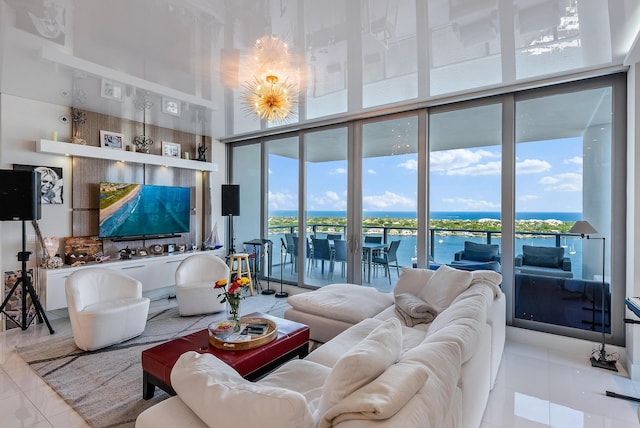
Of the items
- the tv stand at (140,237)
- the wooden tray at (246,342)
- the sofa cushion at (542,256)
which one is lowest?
the wooden tray at (246,342)

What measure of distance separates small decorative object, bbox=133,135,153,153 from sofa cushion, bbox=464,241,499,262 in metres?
4.98

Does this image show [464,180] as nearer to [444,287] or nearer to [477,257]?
[477,257]

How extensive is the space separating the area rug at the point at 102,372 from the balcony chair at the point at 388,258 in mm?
2541

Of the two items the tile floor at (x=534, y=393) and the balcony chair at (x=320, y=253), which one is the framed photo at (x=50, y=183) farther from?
the balcony chair at (x=320, y=253)

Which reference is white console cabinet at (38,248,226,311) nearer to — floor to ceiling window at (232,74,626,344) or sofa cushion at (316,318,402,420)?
floor to ceiling window at (232,74,626,344)

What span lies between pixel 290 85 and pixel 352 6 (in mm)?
1419

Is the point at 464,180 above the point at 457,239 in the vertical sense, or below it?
above

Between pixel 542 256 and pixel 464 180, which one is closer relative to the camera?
pixel 542 256

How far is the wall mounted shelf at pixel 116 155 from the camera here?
13.0 ft

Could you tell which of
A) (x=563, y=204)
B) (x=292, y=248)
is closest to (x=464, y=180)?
(x=563, y=204)

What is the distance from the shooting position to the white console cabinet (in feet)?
12.5

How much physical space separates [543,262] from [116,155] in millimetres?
5760

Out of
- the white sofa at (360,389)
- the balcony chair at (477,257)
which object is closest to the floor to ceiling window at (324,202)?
the balcony chair at (477,257)

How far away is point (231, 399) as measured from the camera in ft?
3.72
